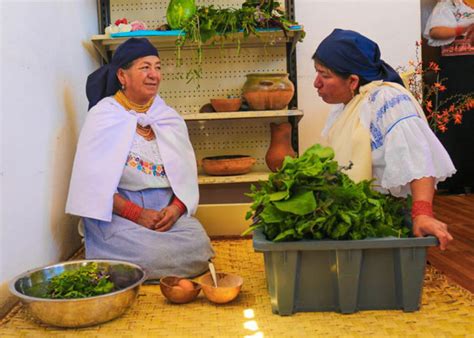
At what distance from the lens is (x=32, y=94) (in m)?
2.59

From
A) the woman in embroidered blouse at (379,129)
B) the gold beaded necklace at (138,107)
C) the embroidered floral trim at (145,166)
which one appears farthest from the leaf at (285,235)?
the gold beaded necklace at (138,107)

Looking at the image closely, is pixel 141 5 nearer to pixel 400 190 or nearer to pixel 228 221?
pixel 228 221

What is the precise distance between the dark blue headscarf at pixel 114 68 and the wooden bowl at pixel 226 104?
65 centimetres

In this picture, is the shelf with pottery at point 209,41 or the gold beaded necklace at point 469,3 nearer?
the shelf with pottery at point 209,41

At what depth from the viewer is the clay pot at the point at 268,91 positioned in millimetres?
3373

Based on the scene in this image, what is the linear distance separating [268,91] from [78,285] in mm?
1748

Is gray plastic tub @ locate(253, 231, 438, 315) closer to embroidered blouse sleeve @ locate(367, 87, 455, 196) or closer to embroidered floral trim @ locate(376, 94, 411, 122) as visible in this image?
embroidered blouse sleeve @ locate(367, 87, 455, 196)

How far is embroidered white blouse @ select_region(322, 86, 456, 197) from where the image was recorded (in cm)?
208

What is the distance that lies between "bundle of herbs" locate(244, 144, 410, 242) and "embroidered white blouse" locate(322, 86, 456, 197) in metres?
0.17

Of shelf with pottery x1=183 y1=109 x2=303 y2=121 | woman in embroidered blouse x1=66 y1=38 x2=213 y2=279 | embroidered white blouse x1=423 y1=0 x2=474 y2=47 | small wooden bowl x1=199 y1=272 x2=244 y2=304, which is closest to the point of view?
small wooden bowl x1=199 y1=272 x2=244 y2=304

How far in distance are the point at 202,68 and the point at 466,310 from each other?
2366 mm

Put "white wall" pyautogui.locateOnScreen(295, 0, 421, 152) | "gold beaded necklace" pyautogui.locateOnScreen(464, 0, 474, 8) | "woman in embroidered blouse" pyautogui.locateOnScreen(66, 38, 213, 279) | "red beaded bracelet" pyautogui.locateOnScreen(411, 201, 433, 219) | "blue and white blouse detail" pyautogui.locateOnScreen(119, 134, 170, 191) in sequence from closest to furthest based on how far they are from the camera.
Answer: "red beaded bracelet" pyautogui.locateOnScreen(411, 201, 433, 219) → "woman in embroidered blouse" pyautogui.locateOnScreen(66, 38, 213, 279) → "blue and white blouse detail" pyautogui.locateOnScreen(119, 134, 170, 191) → "white wall" pyautogui.locateOnScreen(295, 0, 421, 152) → "gold beaded necklace" pyautogui.locateOnScreen(464, 0, 474, 8)

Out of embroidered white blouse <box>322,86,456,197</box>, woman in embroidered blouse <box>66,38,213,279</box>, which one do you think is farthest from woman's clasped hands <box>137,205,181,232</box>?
embroidered white blouse <box>322,86,456,197</box>

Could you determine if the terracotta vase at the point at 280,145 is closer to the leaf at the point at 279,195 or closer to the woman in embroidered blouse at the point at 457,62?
the leaf at the point at 279,195
